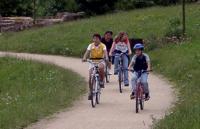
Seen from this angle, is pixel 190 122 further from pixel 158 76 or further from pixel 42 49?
pixel 42 49

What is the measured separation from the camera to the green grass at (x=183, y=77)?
1236 cm

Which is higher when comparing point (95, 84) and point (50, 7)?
point (50, 7)

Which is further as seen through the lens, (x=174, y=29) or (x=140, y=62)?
(x=174, y=29)

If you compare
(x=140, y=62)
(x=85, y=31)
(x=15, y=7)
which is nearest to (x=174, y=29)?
(x=85, y=31)

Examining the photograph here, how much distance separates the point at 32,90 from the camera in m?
20.3

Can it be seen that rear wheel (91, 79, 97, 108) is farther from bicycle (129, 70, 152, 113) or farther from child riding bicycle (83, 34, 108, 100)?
bicycle (129, 70, 152, 113)

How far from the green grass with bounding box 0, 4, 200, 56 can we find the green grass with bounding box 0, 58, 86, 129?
467 centimetres

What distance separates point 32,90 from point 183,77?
4.96 meters

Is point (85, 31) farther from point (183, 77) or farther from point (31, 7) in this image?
point (183, 77)

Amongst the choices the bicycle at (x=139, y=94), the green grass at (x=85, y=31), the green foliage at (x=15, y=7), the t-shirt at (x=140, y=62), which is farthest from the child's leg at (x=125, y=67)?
the green foliage at (x=15, y=7)

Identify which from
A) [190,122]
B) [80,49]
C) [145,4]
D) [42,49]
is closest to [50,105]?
[190,122]

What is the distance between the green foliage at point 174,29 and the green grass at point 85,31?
0.41 meters

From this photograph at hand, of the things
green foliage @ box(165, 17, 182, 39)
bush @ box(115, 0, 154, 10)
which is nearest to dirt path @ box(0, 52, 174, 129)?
green foliage @ box(165, 17, 182, 39)

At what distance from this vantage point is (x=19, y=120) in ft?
47.7
